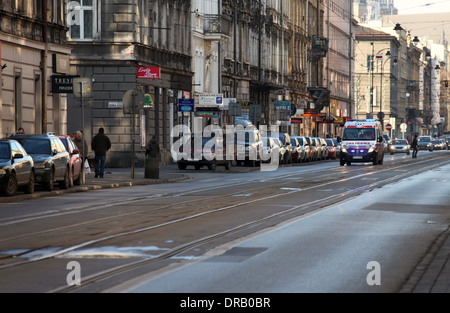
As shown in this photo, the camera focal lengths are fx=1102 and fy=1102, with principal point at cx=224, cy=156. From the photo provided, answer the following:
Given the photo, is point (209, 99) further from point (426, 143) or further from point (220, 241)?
point (426, 143)

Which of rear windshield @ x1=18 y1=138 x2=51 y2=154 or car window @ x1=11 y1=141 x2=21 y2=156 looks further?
rear windshield @ x1=18 y1=138 x2=51 y2=154

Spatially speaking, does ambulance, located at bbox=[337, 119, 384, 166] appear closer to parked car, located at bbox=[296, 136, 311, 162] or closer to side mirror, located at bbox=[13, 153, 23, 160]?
parked car, located at bbox=[296, 136, 311, 162]

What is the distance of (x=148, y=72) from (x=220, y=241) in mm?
33383

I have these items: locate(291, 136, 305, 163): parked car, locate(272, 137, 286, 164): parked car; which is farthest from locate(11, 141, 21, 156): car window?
locate(291, 136, 305, 163): parked car

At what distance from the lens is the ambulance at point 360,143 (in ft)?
192

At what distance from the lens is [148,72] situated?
4781 centimetres

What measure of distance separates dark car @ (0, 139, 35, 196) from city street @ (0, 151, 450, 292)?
0.67 metres

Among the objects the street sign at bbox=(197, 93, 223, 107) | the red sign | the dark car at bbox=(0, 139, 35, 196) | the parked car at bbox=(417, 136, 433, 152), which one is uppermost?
the red sign

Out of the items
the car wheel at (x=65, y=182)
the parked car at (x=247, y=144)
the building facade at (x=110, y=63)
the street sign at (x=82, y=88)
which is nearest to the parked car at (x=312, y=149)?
the parked car at (x=247, y=144)

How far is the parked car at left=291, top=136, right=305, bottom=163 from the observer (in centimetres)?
6406

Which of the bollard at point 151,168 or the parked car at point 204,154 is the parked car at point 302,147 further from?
the bollard at point 151,168

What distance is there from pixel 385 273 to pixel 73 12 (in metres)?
39.1
